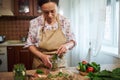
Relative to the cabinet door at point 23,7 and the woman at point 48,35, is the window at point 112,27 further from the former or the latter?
the cabinet door at point 23,7

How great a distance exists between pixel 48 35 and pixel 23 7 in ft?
6.64

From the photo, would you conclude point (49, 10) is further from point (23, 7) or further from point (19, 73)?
point (23, 7)

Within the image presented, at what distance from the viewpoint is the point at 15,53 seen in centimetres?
338

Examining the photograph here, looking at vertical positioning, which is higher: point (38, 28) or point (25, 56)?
point (38, 28)

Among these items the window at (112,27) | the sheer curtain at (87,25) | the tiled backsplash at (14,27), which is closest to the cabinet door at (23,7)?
the tiled backsplash at (14,27)

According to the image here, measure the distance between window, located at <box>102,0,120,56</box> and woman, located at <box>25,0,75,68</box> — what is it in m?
1.07

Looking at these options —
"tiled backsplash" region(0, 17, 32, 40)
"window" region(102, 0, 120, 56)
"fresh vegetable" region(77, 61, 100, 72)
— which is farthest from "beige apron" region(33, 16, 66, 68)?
"tiled backsplash" region(0, 17, 32, 40)

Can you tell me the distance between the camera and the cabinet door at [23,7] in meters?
3.53

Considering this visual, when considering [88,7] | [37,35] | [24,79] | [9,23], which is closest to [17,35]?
[9,23]

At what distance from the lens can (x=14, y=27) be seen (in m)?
3.86

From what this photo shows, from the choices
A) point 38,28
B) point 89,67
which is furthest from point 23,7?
point 89,67

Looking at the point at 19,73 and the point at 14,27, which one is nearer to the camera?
the point at 19,73

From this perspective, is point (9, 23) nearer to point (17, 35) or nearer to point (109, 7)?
point (17, 35)

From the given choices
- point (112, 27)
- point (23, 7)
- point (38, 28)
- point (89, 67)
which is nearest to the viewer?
point (89, 67)
